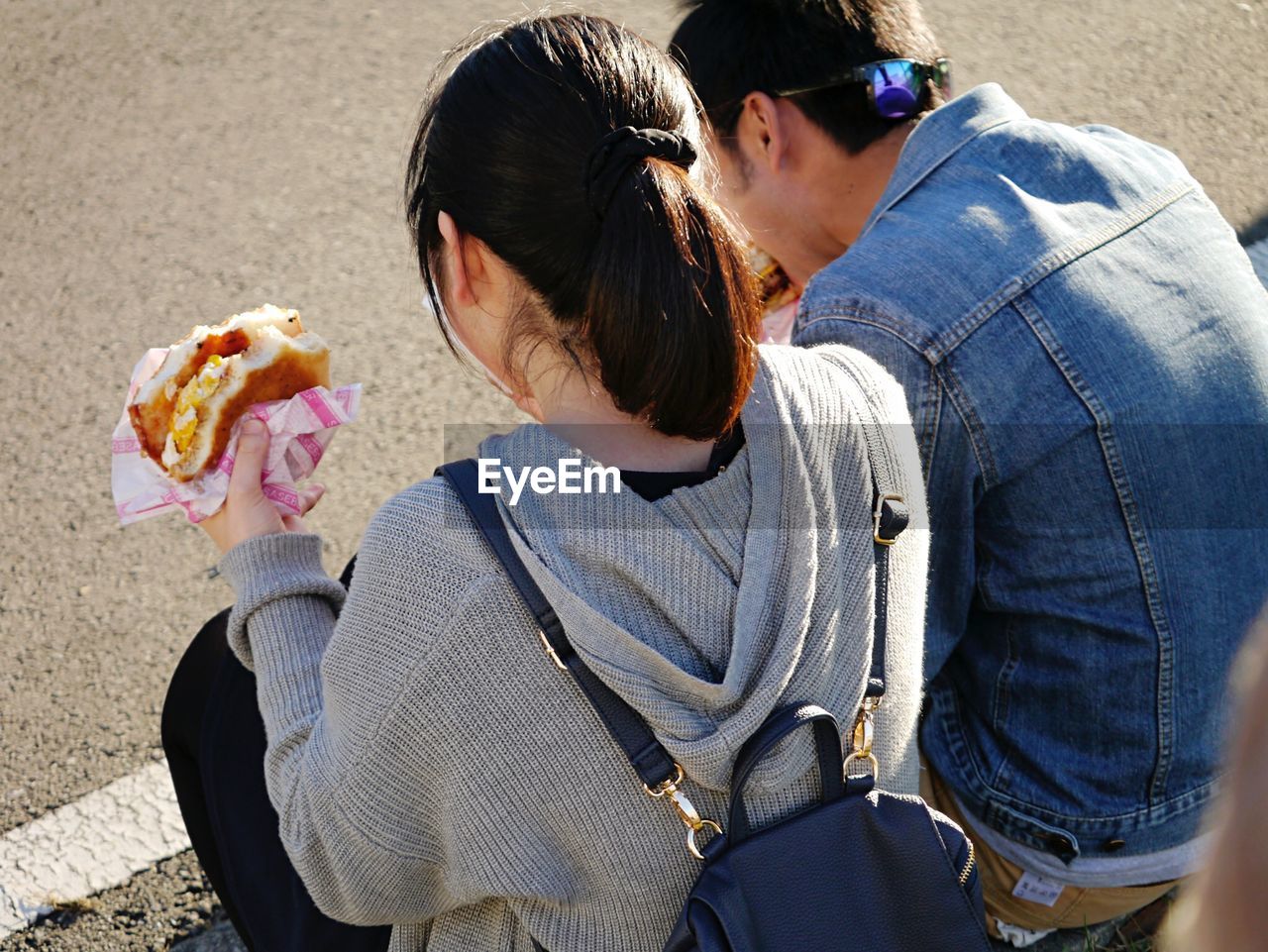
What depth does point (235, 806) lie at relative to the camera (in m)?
1.78

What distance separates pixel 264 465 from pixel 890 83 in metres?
1.30

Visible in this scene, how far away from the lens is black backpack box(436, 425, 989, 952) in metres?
1.24

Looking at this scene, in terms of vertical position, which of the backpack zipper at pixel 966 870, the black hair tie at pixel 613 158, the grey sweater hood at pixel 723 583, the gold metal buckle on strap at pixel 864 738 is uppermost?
the black hair tie at pixel 613 158

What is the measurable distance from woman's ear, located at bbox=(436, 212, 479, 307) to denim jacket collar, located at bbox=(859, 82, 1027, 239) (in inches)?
28.3

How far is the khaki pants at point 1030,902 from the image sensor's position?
1.86 metres

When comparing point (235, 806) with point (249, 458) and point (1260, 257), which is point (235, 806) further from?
point (1260, 257)

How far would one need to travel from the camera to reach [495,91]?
1.33 m

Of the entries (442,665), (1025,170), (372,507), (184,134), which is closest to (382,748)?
(442,665)

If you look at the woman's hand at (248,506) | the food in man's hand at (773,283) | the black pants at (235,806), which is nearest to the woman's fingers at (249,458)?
the woman's hand at (248,506)

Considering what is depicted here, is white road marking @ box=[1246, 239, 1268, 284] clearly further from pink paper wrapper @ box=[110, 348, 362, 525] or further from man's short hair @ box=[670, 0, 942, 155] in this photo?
pink paper wrapper @ box=[110, 348, 362, 525]

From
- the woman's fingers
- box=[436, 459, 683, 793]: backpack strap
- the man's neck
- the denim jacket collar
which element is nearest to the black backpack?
box=[436, 459, 683, 793]: backpack strap

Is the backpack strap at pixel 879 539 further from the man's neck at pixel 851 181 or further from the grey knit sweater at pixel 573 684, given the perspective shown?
the man's neck at pixel 851 181

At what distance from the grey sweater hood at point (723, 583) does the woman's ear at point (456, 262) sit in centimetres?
20

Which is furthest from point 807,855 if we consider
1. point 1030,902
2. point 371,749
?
point 1030,902
